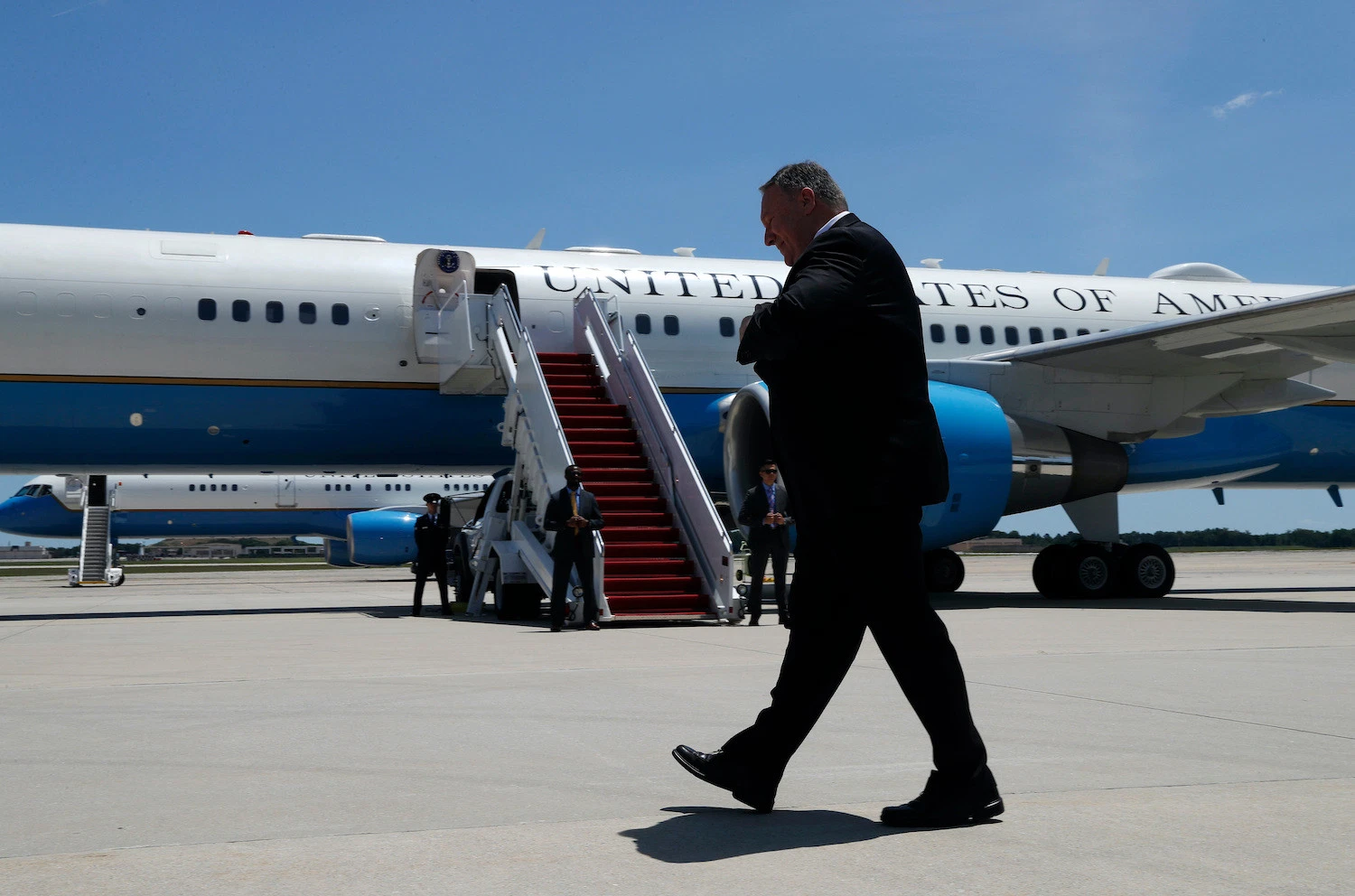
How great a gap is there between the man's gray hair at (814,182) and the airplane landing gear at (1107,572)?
10.7m

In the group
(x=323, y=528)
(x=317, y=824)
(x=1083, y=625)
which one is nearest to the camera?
(x=317, y=824)

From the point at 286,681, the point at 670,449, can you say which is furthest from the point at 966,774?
the point at 670,449

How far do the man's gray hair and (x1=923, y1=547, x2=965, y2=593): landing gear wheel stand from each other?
39.5ft

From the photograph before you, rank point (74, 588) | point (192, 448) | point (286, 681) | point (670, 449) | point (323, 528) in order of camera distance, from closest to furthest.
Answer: point (286, 681) < point (670, 449) < point (192, 448) < point (74, 588) < point (323, 528)

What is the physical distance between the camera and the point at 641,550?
10625 mm

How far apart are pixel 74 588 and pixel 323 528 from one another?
10320 mm

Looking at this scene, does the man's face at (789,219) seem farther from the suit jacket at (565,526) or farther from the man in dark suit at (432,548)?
the man in dark suit at (432,548)

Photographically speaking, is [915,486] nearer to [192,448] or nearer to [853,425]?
[853,425]

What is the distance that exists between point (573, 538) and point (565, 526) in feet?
0.41

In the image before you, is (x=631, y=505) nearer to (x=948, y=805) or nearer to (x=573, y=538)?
(x=573, y=538)

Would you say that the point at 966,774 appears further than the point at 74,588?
No

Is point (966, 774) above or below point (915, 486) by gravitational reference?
below

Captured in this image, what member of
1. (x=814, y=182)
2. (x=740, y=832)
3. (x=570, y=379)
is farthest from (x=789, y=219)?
(x=570, y=379)

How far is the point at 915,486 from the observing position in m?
2.99
